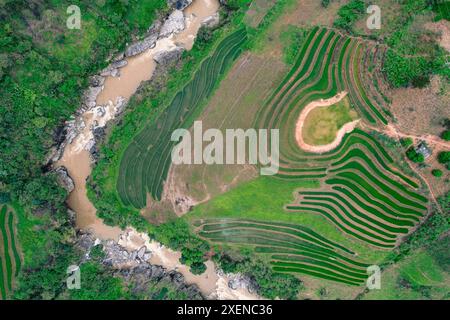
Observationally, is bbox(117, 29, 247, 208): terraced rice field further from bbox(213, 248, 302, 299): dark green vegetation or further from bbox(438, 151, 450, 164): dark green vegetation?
bbox(438, 151, 450, 164): dark green vegetation

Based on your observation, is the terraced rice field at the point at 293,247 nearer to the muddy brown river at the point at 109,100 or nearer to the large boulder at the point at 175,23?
the muddy brown river at the point at 109,100

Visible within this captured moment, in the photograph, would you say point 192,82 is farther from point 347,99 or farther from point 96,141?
point 347,99

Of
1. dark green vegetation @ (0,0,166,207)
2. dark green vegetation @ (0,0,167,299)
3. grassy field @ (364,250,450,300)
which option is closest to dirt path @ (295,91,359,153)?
grassy field @ (364,250,450,300)

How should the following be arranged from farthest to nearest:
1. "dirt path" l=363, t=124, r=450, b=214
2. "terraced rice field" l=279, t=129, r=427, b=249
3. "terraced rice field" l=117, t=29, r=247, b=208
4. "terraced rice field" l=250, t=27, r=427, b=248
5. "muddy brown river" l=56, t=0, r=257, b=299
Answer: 1. "muddy brown river" l=56, t=0, r=257, b=299
2. "terraced rice field" l=117, t=29, r=247, b=208
3. "terraced rice field" l=250, t=27, r=427, b=248
4. "terraced rice field" l=279, t=129, r=427, b=249
5. "dirt path" l=363, t=124, r=450, b=214

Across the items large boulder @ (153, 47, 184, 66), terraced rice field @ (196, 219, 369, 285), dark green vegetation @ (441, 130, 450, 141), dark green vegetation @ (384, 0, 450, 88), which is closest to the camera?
dark green vegetation @ (441, 130, 450, 141)

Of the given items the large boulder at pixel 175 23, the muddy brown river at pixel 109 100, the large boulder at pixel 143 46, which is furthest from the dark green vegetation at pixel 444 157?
the large boulder at pixel 143 46

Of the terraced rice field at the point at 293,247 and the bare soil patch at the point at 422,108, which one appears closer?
the bare soil patch at the point at 422,108
